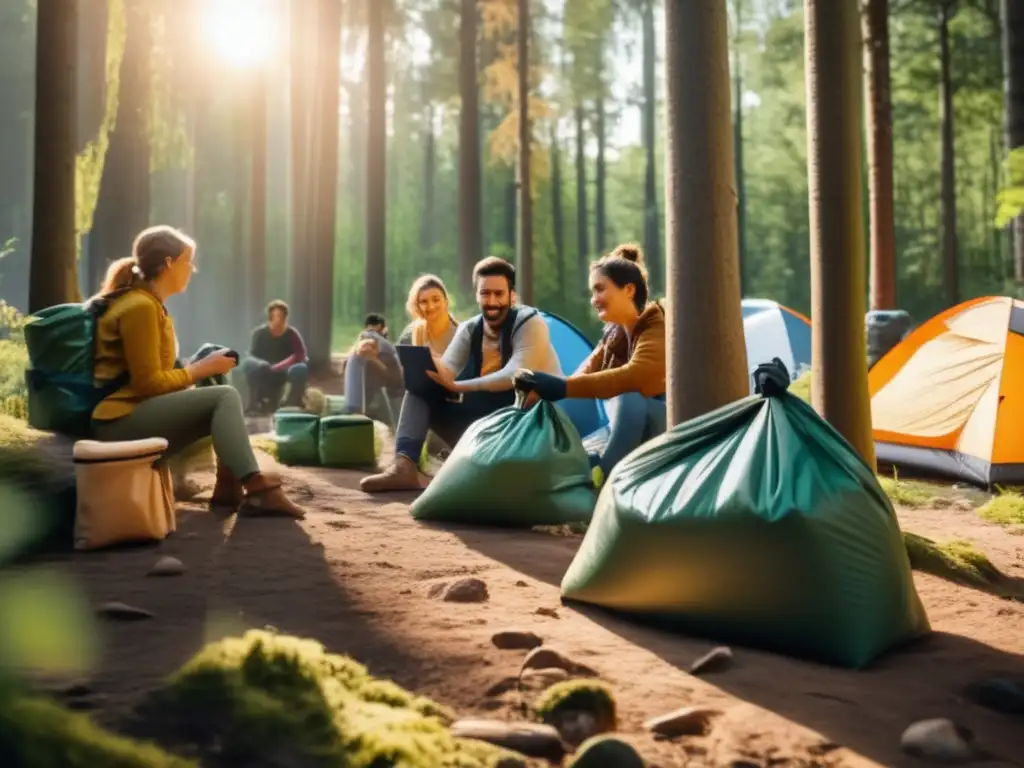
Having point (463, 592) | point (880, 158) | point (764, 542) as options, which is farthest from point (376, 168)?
point (764, 542)

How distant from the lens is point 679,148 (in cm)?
429

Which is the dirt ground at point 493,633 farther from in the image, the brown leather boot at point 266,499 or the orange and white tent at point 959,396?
the orange and white tent at point 959,396

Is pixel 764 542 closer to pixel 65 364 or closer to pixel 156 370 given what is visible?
pixel 156 370

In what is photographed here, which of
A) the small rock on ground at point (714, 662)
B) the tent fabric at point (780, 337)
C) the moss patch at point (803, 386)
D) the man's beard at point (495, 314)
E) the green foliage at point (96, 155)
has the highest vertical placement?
the green foliage at point (96, 155)

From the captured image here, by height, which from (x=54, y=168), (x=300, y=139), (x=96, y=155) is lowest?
(x=54, y=168)

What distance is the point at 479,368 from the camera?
6.15 meters

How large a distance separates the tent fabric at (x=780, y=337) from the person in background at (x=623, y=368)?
5620 mm

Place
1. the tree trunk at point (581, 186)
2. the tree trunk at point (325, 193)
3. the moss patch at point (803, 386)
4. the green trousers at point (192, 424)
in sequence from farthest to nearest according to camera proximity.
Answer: the tree trunk at point (581, 186)
the tree trunk at point (325, 193)
the moss patch at point (803, 386)
the green trousers at point (192, 424)

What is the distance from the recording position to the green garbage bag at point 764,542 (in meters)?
3.03

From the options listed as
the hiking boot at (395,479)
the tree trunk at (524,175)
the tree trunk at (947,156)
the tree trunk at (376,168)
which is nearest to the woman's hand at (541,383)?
the hiking boot at (395,479)

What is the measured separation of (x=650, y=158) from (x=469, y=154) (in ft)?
38.7

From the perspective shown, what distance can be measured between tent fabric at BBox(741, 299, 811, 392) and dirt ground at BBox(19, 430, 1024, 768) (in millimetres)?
6061

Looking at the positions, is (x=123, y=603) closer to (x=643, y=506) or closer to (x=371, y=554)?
(x=371, y=554)

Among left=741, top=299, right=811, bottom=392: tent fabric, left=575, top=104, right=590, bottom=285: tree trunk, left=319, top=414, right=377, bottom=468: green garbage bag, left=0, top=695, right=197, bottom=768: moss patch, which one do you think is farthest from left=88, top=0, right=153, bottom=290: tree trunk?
left=575, top=104, right=590, bottom=285: tree trunk
